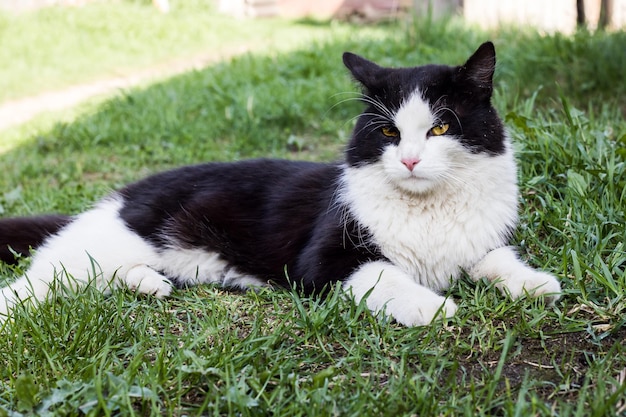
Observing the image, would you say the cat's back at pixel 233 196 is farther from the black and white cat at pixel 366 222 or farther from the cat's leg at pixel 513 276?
the cat's leg at pixel 513 276

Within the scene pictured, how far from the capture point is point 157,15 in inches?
473

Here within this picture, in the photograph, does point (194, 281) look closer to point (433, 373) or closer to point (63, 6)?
point (433, 373)

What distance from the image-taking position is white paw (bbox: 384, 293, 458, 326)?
7.52ft

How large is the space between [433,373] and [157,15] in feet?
36.7

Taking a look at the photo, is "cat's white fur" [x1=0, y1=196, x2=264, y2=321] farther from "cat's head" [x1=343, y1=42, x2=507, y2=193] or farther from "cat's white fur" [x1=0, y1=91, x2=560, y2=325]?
"cat's head" [x1=343, y1=42, x2=507, y2=193]

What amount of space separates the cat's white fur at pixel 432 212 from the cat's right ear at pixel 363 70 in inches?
9.5

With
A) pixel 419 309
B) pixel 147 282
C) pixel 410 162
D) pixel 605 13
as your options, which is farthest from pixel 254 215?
pixel 605 13

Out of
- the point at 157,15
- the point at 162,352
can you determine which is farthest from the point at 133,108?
the point at 157,15

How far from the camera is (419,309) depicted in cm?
231

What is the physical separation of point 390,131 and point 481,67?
1.36 ft

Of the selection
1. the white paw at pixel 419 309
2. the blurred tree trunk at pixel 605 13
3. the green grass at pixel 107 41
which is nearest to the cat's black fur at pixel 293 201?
the white paw at pixel 419 309

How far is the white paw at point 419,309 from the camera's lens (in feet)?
7.52

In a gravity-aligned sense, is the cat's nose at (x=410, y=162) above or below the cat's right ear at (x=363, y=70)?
below

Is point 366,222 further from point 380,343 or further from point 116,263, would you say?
point 116,263
